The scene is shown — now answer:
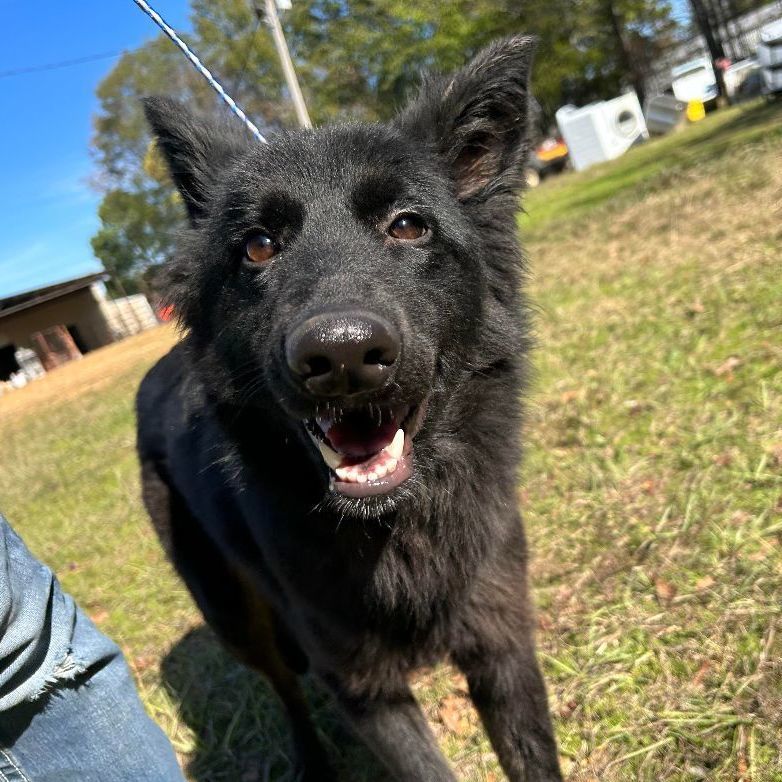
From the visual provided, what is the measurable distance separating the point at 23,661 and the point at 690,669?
2.24 meters

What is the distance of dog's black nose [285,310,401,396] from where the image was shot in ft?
5.09

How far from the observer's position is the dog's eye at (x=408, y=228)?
7.09ft

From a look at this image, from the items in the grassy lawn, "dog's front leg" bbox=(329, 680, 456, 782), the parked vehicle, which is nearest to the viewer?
"dog's front leg" bbox=(329, 680, 456, 782)

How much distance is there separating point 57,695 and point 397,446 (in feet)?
3.51

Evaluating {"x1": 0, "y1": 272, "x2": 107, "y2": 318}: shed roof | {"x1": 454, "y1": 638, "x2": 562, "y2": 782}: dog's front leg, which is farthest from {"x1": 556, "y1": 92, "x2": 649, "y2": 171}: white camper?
{"x1": 0, "y1": 272, "x2": 107, "y2": 318}: shed roof

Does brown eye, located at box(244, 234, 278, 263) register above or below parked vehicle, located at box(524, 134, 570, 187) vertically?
above

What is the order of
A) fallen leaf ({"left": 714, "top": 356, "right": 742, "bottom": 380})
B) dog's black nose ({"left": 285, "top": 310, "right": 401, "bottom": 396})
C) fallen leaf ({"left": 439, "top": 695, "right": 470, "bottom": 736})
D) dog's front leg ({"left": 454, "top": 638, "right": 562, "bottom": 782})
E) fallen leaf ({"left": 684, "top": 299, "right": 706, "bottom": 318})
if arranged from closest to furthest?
dog's black nose ({"left": 285, "top": 310, "right": 401, "bottom": 396}) → dog's front leg ({"left": 454, "top": 638, "right": 562, "bottom": 782}) → fallen leaf ({"left": 439, "top": 695, "right": 470, "bottom": 736}) → fallen leaf ({"left": 714, "top": 356, "right": 742, "bottom": 380}) → fallen leaf ({"left": 684, "top": 299, "right": 706, "bottom": 318})

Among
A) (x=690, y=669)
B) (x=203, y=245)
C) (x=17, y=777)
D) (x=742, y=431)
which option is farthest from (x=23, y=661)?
(x=742, y=431)

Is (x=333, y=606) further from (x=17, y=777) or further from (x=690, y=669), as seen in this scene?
(x=690, y=669)

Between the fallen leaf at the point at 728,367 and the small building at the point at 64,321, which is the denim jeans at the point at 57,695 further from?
the small building at the point at 64,321

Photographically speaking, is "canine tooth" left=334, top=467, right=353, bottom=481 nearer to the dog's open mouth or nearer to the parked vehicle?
the dog's open mouth

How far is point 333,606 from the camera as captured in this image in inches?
83.5

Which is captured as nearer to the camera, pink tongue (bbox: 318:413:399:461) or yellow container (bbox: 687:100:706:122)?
pink tongue (bbox: 318:413:399:461)

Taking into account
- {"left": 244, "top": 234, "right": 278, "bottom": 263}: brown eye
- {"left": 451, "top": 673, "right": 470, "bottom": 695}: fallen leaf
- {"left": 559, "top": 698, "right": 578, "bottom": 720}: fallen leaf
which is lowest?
{"left": 451, "top": 673, "right": 470, "bottom": 695}: fallen leaf
